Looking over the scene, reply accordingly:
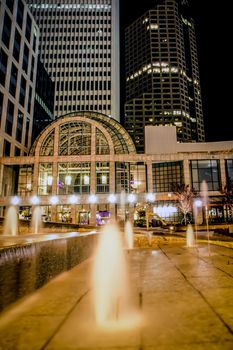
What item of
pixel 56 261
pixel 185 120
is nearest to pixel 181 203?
pixel 56 261

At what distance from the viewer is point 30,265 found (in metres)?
4.23

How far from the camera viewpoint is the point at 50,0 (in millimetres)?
102250

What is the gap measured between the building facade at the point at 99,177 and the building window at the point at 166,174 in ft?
0.60

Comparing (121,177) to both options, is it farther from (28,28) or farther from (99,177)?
(28,28)

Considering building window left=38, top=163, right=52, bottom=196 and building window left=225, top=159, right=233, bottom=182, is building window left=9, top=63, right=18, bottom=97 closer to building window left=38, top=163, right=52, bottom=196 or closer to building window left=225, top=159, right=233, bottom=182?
building window left=38, top=163, right=52, bottom=196

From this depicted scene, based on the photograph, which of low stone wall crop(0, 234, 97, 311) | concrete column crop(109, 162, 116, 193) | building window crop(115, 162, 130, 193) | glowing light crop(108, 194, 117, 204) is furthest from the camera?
building window crop(115, 162, 130, 193)

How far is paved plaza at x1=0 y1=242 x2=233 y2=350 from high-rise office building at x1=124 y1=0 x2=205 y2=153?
109 metres

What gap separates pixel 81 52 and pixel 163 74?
5233 cm

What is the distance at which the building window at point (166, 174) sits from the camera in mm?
43594

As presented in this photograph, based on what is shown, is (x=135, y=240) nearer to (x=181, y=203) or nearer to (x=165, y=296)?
(x=165, y=296)

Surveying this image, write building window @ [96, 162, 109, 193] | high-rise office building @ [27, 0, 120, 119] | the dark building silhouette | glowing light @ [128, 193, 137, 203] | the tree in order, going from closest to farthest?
1. the tree
2. glowing light @ [128, 193, 137, 203]
3. building window @ [96, 162, 109, 193]
4. the dark building silhouette
5. high-rise office building @ [27, 0, 120, 119]

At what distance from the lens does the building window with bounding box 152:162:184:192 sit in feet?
143

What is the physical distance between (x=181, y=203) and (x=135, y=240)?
24.4 m

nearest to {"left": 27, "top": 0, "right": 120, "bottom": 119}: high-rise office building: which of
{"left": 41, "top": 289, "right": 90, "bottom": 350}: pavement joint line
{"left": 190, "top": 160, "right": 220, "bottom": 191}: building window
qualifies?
{"left": 190, "top": 160, "right": 220, "bottom": 191}: building window
